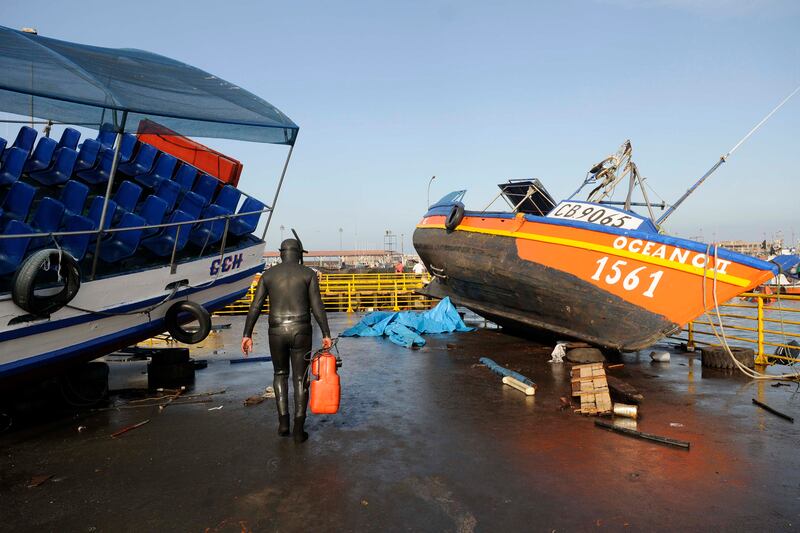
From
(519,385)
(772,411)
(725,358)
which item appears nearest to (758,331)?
(725,358)

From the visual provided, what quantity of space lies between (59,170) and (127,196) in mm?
1147

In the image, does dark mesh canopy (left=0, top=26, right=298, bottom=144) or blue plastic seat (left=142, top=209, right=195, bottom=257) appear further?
blue plastic seat (left=142, top=209, right=195, bottom=257)

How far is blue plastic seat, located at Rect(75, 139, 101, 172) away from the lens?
7.26m

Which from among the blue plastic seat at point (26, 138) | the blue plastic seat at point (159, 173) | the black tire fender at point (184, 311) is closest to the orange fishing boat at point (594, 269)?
the black tire fender at point (184, 311)

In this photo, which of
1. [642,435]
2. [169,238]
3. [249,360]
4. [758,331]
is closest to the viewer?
[642,435]

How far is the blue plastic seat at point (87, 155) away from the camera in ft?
23.8

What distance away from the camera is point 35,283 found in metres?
5.27

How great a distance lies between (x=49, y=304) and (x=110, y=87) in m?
2.44

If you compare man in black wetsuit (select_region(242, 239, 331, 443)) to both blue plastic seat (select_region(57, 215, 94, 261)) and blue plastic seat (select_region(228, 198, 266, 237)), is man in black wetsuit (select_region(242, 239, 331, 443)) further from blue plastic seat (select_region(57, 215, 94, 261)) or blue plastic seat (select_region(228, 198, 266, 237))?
blue plastic seat (select_region(228, 198, 266, 237))

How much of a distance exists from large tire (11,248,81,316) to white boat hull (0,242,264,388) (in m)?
0.13

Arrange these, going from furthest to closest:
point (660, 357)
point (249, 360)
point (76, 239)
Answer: point (249, 360), point (660, 357), point (76, 239)

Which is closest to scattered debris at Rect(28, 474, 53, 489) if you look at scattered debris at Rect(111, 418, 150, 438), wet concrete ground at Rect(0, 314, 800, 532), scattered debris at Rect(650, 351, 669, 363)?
wet concrete ground at Rect(0, 314, 800, 532)

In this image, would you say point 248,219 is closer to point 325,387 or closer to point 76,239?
point 76,239

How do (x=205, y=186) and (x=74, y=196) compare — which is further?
(x=205, y=186)
